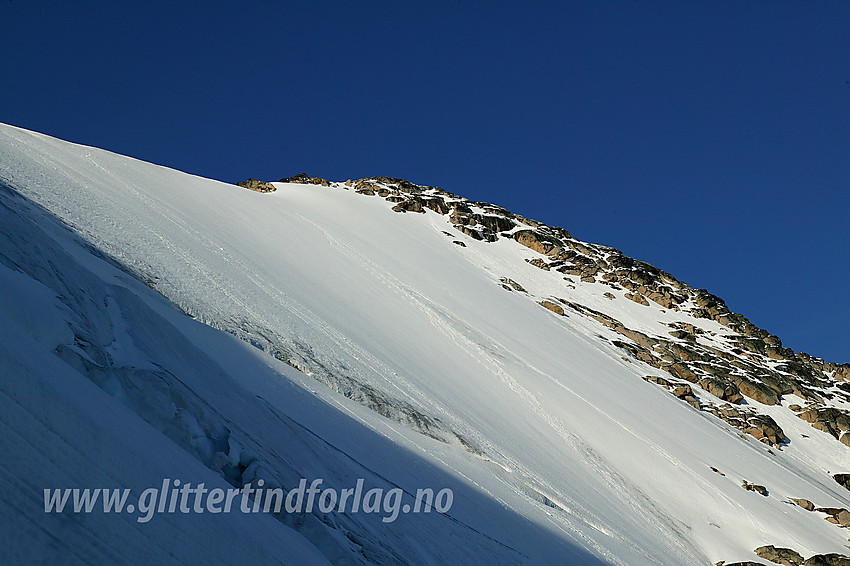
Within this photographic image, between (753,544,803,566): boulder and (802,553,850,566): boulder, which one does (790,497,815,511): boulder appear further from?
(753,544,803,566): boulder

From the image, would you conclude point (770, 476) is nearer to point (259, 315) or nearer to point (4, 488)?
point (259, 315)

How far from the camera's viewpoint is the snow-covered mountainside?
358cm

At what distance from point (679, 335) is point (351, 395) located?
4868 cm

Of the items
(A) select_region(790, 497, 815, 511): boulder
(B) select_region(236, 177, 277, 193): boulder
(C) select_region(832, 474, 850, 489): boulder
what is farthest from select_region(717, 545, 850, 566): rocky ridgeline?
(B) select_region(236, 177, 277, 193): boulder

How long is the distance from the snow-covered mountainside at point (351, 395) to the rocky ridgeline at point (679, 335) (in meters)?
0.42

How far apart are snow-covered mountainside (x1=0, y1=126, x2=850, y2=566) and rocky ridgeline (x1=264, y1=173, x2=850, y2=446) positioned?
0.42 metres

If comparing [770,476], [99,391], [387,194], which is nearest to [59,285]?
[99,391]

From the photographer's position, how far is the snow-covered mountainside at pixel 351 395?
3.58 m

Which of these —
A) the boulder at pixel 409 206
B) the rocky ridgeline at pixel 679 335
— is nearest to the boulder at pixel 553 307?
the rocky ridgeline at pixel 679 335

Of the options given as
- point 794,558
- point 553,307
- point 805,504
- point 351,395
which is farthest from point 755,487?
point 351,395

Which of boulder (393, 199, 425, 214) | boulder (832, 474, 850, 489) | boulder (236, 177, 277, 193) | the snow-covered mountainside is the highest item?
boulder (393, 199, 425, 214)

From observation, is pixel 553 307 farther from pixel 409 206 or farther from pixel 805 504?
pixel 409 206

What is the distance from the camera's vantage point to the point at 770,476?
1166 inches

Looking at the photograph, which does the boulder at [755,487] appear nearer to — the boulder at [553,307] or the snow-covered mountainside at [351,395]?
the snow-covered mountainside at [351,395]
